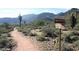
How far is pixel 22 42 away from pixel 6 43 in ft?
0.80

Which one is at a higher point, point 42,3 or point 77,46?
point 42,3

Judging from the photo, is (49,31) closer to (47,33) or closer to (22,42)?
(47,33)

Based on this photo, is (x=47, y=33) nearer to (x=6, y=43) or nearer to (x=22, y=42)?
(x=22, y=42)

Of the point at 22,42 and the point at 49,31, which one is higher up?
the point at 49,31

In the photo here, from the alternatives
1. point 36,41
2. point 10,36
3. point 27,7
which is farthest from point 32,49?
point 27,7

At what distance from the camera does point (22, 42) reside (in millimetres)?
3938

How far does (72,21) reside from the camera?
393cm

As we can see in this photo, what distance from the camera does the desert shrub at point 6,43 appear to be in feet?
12.8

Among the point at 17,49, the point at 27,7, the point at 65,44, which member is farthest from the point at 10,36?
the point at 65,44

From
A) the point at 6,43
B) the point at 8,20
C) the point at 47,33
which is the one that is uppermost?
the point at 8,20

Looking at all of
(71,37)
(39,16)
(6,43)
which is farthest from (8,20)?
(71,37)
